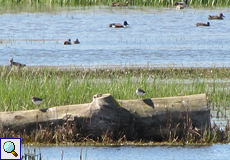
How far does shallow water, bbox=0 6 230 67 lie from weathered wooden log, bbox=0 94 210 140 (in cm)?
780

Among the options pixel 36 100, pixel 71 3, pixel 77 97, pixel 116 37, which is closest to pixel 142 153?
pixel 36 100

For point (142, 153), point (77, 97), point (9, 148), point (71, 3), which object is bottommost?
point (71, 3)

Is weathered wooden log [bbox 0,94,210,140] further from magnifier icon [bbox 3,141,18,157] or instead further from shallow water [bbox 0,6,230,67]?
shallow water [bbox 0,6,230,67]

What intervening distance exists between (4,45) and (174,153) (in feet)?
55.1

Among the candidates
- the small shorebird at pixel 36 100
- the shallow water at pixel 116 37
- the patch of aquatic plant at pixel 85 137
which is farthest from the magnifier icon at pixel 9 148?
the shallow water at pixel 116 37

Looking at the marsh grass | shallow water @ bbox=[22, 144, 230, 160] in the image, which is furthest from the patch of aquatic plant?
the marsh grass

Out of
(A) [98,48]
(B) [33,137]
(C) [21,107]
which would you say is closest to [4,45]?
(A) [98,48]

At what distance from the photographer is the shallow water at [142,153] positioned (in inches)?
350

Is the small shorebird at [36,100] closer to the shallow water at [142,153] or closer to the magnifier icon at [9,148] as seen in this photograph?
the shallow water at [142,153]

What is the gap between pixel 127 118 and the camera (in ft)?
32.0

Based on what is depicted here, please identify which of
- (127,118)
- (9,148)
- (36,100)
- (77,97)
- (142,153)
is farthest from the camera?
(77,97)

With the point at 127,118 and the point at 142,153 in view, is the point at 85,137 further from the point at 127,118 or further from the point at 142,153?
the point at 142,153

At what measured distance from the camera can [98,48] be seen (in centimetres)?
2403

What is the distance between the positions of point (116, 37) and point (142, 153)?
1933 centimetres
